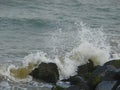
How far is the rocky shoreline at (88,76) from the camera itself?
876cm

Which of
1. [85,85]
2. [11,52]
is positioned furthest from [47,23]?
[85,85]

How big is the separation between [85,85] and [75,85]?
22 cm

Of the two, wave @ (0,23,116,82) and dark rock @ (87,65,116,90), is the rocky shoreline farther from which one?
wave @ (0,23,116,82)

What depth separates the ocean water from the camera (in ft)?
38.3

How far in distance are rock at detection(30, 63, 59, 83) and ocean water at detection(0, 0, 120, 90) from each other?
20 centimetres

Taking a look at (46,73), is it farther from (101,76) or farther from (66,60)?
(101,76)

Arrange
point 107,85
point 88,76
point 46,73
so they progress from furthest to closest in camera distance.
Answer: point 46,73, point 88,76, point 107,85

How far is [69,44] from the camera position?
1518cm

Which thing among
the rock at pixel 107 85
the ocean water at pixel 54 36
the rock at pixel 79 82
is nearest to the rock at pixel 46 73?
the ocean water at pixel 54 36

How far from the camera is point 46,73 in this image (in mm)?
10633

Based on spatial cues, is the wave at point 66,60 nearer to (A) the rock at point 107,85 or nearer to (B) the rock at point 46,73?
(B) the rock at point 46,73

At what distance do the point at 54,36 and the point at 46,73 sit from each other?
→ 5.89 m

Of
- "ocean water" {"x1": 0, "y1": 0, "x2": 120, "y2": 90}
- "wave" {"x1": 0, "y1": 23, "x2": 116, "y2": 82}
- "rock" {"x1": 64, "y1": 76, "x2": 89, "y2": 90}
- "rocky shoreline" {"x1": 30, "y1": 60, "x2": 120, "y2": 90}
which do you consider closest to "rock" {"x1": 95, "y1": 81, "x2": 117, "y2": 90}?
"rocky shoreline" {"x1": 30, "y1": 60, "x2": 120, "y2": 90}

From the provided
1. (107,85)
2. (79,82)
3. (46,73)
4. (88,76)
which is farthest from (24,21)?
(107,85)
